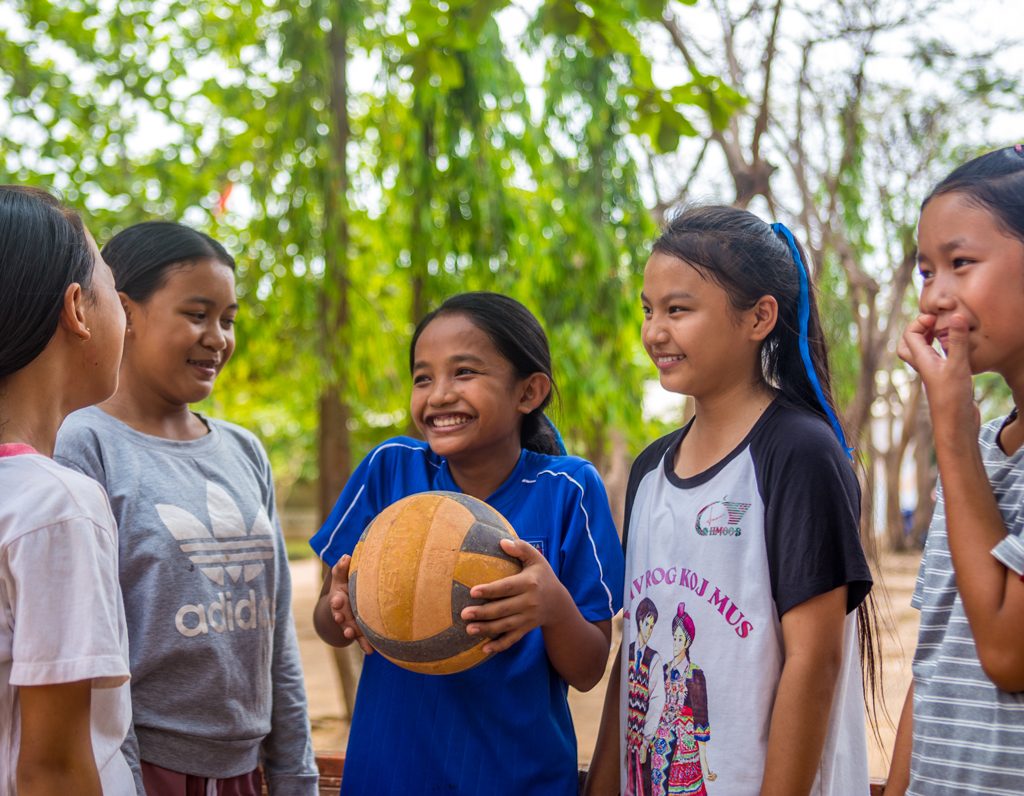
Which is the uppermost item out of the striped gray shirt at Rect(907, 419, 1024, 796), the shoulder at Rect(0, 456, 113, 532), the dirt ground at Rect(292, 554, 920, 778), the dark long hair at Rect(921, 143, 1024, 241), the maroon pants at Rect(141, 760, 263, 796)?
the dark long hair at Rect(921, 143, 1024, 241)

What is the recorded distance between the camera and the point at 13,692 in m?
1.57

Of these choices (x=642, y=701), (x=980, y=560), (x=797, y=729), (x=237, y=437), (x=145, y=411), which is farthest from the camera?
(x=237, y=437)

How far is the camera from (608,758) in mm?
2299

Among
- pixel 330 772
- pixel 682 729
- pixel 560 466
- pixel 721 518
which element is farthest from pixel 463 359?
pixel 330 772

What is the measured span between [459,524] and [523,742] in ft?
1.64

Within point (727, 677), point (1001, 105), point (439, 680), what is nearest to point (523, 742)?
point (439, 680)

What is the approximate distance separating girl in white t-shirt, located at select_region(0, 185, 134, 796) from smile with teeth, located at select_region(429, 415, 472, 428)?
80 cm

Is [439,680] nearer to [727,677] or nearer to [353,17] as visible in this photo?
[727,677]

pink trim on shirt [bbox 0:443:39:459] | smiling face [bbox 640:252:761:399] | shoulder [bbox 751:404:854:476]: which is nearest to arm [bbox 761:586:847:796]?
shoulder [bbox 751:404:854:476]

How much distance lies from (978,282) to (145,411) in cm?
191

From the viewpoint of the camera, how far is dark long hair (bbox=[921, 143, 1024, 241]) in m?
1.76

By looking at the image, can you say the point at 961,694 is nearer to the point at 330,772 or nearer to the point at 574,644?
the point at 574,644

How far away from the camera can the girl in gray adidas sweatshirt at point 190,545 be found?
92.0 inches

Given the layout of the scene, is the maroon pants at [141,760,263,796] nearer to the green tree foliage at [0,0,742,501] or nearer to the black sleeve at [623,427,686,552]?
the black sleeve at [623,427,686,552]
